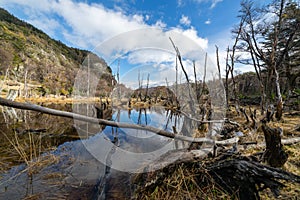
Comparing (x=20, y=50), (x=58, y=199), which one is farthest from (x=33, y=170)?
(x=20, y=50)

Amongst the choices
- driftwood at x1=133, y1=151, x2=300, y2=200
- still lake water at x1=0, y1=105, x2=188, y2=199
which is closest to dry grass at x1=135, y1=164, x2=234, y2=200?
driftwood at x1=133, y1=151, x2=300, y2=200

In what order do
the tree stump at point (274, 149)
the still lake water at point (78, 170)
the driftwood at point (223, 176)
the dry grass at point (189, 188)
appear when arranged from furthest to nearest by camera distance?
1. the still lake water at point (78, 170)
2. the tree stump at point (274, 149)
3. the dry grass at point (189, 188)
4. the driftwood at point (223, 176)

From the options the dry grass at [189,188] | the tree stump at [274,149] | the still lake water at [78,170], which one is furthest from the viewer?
the still lake water at [78,170]

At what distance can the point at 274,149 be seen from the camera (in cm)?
208

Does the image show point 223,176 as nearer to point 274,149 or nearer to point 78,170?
point 274,149

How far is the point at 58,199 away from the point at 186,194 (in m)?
2.32

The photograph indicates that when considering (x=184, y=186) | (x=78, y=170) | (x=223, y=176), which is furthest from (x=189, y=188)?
(x=78, y=170)

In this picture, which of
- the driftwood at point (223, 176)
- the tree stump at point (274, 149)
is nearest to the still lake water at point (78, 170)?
the driftwood at point (223, 176)

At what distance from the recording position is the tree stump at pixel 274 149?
6.68 feet

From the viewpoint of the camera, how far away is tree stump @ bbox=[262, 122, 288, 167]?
2.04 metres

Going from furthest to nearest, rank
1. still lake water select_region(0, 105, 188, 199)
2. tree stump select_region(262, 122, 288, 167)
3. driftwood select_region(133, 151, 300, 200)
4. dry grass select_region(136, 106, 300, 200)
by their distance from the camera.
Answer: still lake water select_region(0, 105, 188, 199) < tree stump select_region(262, 122, 288, 167) < dry grass select_region(136, 106, 300, 200) < driftwood select_region(133, 151, 300, 200)

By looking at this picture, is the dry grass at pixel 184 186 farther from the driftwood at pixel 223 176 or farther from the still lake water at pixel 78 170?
the still lake water at pixel 78 170

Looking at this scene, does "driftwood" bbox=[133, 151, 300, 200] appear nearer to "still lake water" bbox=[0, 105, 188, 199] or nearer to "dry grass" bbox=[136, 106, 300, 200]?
"dry grass" bbox=[136, 106, 300, 200]

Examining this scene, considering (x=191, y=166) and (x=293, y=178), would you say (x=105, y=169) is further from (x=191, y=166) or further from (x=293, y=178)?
(x=293, y=178)
